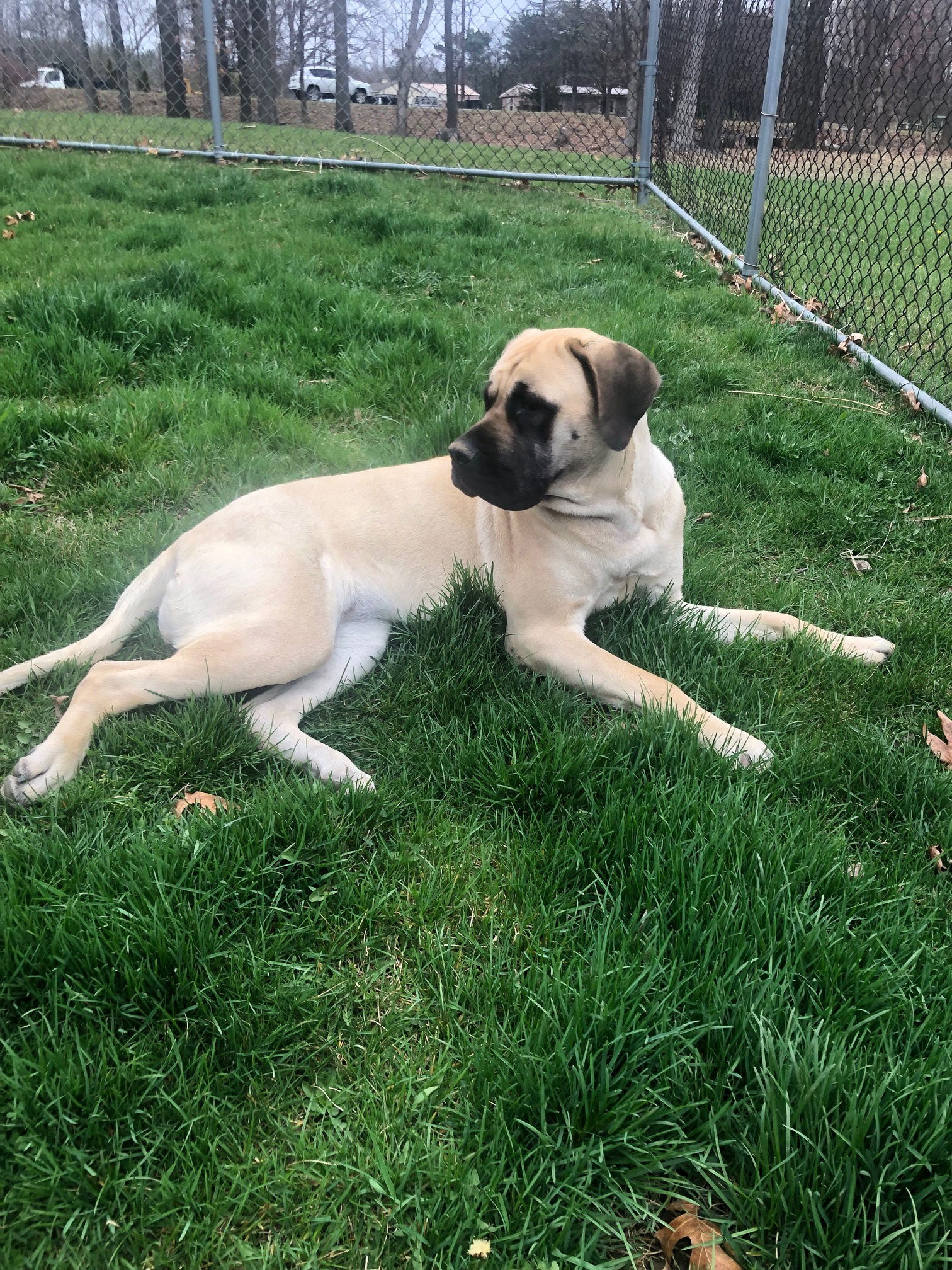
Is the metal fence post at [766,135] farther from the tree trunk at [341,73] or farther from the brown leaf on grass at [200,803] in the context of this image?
the tree trunk at [341,73]

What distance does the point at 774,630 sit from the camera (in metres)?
2.79

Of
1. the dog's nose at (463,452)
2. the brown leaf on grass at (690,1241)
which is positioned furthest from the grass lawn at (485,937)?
the dog's nose at (463,452)

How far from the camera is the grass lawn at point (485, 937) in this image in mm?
1252

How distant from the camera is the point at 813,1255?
1163 mm

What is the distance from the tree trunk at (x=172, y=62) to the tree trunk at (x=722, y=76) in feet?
26.9

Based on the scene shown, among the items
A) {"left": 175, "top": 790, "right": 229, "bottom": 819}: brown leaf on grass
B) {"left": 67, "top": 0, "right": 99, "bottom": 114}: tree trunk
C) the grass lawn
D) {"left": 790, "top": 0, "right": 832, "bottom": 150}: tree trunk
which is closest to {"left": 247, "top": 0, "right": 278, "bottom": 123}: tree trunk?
{"left": 67, "top": 0, "right": 99, "bottom": 114}: tree trunk

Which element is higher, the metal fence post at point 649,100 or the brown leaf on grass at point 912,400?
the metal fence post at point 649,100

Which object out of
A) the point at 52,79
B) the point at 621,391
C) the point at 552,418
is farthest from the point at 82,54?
the point at 621,391

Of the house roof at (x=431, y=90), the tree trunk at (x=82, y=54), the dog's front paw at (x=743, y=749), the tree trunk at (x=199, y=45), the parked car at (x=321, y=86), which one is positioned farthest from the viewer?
the parked car at (x=321, y=86)

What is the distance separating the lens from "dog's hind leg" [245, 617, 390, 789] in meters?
2.28

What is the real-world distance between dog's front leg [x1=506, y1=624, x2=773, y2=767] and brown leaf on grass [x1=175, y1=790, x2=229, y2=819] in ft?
3.36

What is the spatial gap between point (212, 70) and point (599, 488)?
9.46 meters

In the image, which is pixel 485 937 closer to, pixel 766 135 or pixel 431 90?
pixel 766 135

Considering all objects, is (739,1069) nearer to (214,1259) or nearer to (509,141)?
(214,1259)
